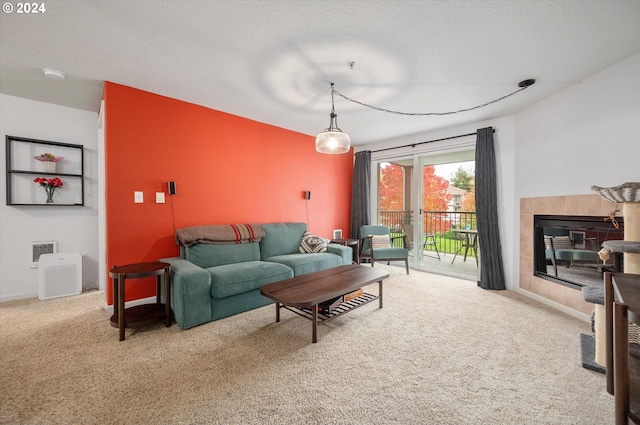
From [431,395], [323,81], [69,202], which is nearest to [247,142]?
[323,81]

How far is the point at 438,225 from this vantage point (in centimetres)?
574

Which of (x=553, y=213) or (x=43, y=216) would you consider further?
(x=43, y=216)

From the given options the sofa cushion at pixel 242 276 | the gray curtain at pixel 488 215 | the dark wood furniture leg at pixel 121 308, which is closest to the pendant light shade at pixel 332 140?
the sofa cushion at pixel 242 276

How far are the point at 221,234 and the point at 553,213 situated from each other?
4082mm

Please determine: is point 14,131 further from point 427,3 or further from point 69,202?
Result: point 427,3

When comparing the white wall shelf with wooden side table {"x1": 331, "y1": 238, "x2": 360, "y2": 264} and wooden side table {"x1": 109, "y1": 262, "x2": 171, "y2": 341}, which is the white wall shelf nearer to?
wooden side table {"x1": 109, "y1": 262, "x2": 171, "y2": 341}

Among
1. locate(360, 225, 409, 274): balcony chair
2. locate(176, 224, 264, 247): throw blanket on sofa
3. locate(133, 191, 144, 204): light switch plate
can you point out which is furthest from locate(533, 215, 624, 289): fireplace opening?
locate(133, 191, 144, 204): light switch plate

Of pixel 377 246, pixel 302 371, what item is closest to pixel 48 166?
pixel 302 371

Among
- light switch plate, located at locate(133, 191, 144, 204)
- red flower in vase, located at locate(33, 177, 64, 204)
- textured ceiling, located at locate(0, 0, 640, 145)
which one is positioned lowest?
light switch plate, located at locate(133, 191, 144, 204)

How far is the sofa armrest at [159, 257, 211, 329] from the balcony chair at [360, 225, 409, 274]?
2.84 m

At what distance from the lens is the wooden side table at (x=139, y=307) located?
2240mm

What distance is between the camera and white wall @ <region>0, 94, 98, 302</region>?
3.14 m

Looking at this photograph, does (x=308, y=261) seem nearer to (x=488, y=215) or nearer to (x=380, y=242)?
(x=380, y=242)

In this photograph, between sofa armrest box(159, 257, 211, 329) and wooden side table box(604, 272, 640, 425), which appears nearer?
wooden side table box(604, 272, 640, 425)
